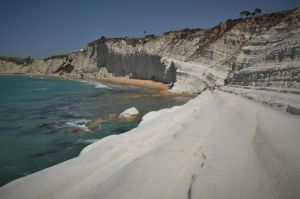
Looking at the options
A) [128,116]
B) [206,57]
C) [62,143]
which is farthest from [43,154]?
[206,57]

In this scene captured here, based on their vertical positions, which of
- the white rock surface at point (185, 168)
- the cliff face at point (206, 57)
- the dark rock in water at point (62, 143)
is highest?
the cliff face at point (206, 57)

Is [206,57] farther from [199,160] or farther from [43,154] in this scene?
[199,160]

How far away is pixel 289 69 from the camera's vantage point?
51.5 ft

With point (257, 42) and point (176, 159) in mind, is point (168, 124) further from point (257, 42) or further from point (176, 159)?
point (257, 42)

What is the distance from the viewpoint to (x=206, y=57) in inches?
1699

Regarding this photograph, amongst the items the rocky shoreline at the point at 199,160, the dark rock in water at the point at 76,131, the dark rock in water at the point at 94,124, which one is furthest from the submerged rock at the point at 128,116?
the rocky shoreline at the point at 199,160

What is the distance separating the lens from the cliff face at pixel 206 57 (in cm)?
1881

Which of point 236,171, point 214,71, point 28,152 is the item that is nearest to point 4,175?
point 28,152

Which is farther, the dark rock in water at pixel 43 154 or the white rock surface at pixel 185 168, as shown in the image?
the dark rock in water at pixel 43 154

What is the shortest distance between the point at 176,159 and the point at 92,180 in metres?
2.21

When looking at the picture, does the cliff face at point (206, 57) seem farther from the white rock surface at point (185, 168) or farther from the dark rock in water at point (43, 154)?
the dark rock in water at point (43, 154)

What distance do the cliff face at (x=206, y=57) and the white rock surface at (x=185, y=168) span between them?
864 centimetres

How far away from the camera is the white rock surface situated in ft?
16.2

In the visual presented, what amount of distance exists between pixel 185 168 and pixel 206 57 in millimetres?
39029
